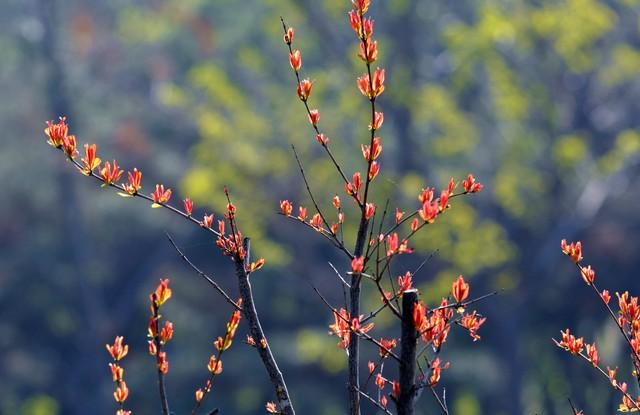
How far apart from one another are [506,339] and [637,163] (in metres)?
3.84

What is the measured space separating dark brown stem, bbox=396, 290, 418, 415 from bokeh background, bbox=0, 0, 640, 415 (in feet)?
37.5

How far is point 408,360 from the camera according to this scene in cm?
263

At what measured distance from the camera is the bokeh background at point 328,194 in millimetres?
16141

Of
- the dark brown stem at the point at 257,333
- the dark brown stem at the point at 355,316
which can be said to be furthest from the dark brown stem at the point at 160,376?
the dark brown stem at the point at 355,316

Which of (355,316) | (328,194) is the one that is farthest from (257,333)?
(328,194)

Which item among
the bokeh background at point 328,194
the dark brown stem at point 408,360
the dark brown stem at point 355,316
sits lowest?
the dark brown stem at point 408,360

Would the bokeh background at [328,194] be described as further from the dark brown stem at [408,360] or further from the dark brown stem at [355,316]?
the dark brown stem at [408,360]

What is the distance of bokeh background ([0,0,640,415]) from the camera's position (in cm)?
1614

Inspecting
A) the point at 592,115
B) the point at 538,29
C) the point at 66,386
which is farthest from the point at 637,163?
the point at 66,386

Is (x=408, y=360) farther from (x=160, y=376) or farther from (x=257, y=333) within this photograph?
(x=160, y=376)

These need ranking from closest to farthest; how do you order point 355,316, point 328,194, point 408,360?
point 408,360, point 355,316, point 328,194

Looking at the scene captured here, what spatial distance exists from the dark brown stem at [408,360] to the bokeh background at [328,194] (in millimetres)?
11434

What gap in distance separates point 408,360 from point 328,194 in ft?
48.9

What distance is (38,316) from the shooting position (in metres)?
19.3
